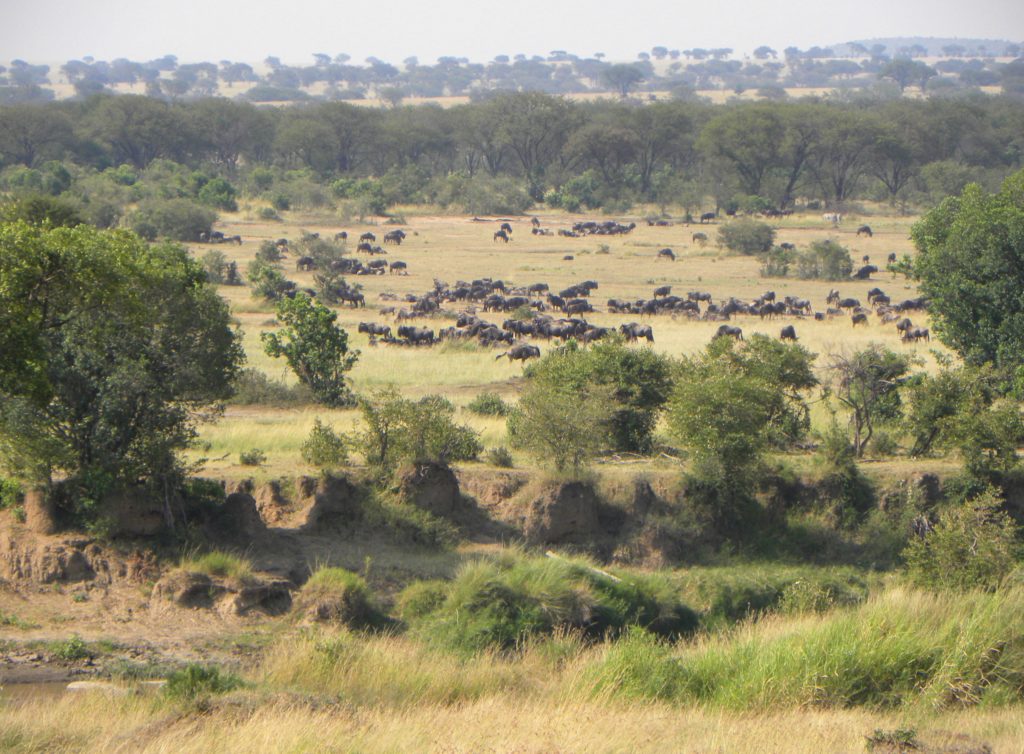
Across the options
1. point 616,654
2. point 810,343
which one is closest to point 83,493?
point 616,654

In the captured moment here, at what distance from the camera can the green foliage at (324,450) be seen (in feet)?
57.1

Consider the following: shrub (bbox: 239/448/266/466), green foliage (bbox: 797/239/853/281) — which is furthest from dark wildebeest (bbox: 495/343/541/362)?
green foliage (bbox: 797/239/853/281)

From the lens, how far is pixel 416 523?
659 inches

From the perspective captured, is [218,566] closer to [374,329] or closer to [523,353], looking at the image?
[523,353]

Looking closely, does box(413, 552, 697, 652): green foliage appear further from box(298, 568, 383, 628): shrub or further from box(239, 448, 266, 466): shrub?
box(239, 448, 266, 466): shrub

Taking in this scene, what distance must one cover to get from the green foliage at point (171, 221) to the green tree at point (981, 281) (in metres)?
39.7

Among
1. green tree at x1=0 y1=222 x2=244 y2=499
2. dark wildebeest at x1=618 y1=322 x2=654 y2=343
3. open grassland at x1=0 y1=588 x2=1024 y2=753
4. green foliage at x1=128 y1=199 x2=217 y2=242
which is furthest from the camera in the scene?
green foliage at x1=128 y1=199 x2=217 y2=242

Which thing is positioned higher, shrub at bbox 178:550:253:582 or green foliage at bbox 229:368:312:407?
shrub at bbox 178:550:253:582

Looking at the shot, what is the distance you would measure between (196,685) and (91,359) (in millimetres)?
6373

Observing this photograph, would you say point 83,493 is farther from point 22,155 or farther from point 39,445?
point 22,155

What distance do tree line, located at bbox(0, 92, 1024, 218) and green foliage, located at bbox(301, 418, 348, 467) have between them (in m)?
54.3

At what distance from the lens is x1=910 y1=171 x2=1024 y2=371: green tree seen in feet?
75.2

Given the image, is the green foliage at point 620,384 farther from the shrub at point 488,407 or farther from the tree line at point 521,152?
the tree line at point 521,152

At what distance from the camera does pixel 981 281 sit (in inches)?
921
